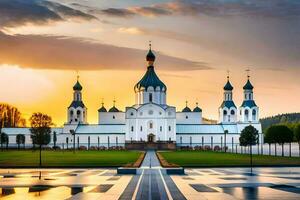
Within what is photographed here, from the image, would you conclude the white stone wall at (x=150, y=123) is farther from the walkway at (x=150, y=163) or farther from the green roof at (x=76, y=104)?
the walkway at (x=150, y=163)

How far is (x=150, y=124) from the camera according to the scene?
429 feet

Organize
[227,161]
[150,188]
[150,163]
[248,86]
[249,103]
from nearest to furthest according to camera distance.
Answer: [150,188] → [150,163] → [227,161] → [249,103] → [248,86]

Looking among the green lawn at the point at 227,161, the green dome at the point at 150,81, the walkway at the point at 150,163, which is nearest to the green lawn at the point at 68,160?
the walkway at the point at 150,163

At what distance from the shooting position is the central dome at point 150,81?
13338cm

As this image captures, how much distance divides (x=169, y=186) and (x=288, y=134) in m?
52.2

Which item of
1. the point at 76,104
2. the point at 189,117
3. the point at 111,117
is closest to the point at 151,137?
the point at 111,117

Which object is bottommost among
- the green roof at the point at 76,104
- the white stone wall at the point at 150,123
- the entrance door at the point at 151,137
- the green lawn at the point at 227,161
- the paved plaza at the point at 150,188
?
the green lawn at the point at 227,161

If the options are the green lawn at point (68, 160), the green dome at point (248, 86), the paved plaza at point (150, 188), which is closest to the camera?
the paved plaza at point (150, 188)

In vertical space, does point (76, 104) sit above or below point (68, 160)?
above

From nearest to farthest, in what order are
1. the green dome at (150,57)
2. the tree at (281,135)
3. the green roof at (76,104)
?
the tree at (281,135), the green dome at (150,57), the green roof at (76,104)

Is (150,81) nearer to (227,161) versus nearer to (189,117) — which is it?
(189,117)

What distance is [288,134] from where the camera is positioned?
78.8 metres

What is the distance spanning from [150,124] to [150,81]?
942cm

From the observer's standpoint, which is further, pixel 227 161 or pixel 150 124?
pixel 150 124
